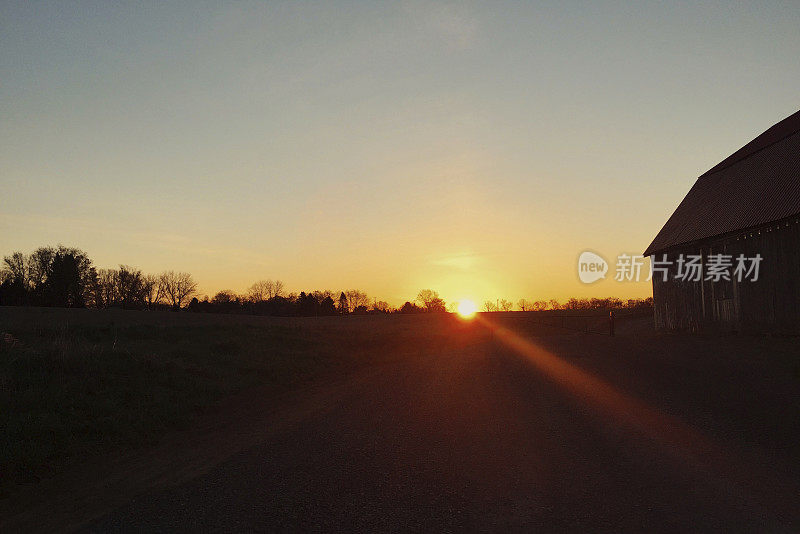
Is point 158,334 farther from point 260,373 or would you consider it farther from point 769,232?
point 769,232

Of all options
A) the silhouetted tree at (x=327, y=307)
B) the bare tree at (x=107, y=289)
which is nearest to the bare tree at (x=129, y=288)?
the bare tree at (x=107, y=289)

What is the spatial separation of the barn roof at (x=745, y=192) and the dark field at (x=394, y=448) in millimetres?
9600

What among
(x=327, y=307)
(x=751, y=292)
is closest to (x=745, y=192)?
(x=751, y=292)

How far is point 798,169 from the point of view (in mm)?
21531

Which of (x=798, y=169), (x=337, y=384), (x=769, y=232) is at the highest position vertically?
(x=798, y=169)

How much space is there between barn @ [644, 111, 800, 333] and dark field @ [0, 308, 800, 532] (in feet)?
25.5

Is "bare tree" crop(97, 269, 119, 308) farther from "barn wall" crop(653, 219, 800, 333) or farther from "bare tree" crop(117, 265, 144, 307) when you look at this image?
"barn wall" crop(653, 219, 800, 333)

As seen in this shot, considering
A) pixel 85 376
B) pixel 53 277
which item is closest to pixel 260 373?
pixel 85 376

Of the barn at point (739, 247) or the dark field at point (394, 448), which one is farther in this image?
the barn at point (739, 247)

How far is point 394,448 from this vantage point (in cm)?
708

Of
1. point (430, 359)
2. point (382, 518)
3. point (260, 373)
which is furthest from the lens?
point (430, 359)

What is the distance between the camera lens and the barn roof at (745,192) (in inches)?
857

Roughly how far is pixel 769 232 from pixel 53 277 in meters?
80.8

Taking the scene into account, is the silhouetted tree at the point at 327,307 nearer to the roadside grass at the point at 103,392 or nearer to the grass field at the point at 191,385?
the grass field at the point at 191,385
